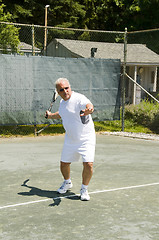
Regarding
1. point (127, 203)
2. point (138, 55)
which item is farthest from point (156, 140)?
point (138, 55)

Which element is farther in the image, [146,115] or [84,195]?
[146,115]

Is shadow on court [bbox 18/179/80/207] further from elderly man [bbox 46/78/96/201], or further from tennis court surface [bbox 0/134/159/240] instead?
elderly man [bbox 46/78/96/201]

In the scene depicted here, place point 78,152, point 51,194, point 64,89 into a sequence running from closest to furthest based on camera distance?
point 64,89
point 78,152
point 51,194

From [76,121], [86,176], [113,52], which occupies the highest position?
[113,52]

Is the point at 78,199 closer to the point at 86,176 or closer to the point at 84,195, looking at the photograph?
the point at 84,195

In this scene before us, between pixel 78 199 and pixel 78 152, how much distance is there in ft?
2.33

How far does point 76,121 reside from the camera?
540cm

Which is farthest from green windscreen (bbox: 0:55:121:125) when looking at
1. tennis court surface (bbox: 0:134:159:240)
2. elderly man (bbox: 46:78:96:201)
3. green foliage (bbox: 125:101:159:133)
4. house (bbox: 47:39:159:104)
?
house (bbox: 47:39:159:104)

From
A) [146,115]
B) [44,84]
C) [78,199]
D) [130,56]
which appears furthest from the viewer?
[130,56]

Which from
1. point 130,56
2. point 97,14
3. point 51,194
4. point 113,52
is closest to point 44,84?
point 51,194

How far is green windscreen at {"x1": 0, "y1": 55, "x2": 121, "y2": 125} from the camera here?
11062 millimetres

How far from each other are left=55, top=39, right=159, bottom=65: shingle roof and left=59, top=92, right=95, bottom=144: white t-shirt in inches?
665

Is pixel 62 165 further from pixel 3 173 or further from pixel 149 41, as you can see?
pixel 149 41

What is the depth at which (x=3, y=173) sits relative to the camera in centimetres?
730
